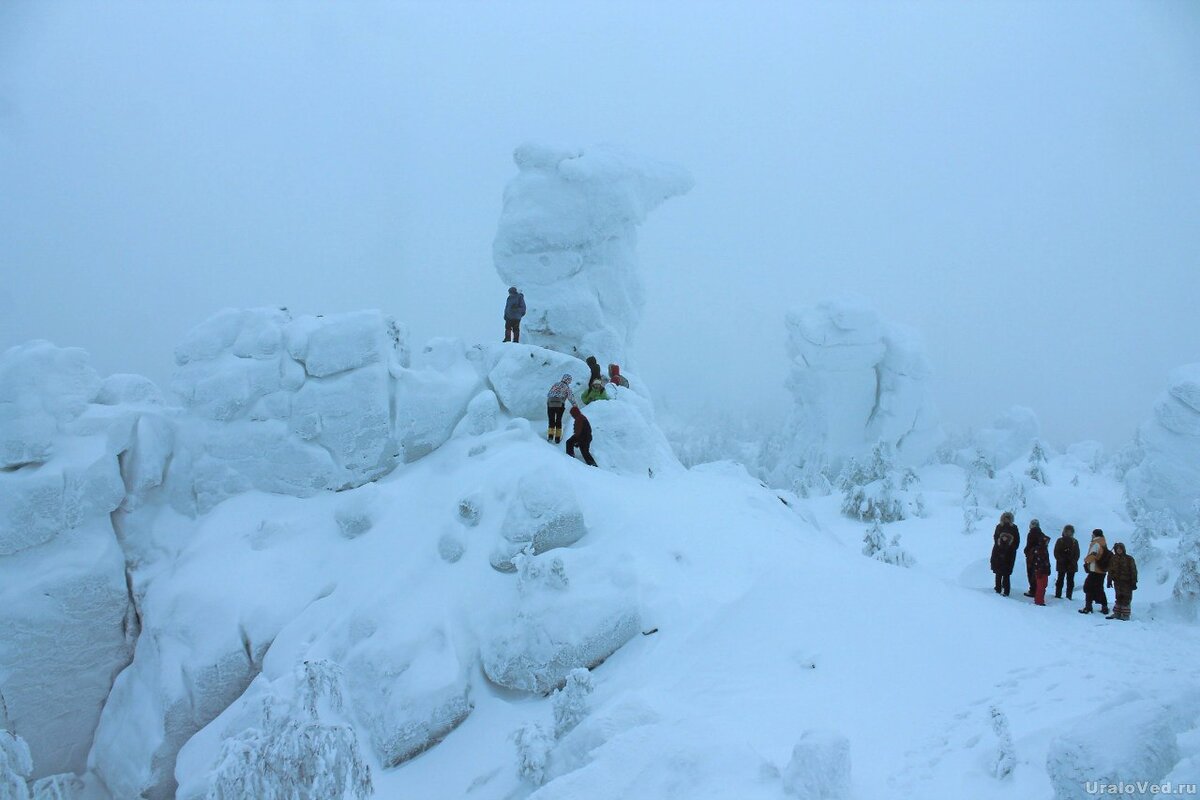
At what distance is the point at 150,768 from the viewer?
11734mm

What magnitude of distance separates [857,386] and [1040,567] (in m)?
33.1

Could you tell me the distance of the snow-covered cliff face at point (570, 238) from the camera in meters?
19.4

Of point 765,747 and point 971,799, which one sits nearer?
point 971,799

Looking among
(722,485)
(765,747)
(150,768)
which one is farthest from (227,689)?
(722,485)

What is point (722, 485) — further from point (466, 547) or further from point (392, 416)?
point (392, 416)

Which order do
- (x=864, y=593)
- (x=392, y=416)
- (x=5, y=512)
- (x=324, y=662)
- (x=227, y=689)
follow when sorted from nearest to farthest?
(x=324, y=662) < (x=864, y=593) < (x=227, y=689) < (x=5, y=512) < (x=392, y=416)

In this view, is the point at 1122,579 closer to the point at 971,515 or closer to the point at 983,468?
the point at 971,515

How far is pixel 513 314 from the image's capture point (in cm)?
1823

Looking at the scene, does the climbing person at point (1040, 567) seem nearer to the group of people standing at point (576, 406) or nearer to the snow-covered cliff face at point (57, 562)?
the group of people standing at point (576, 406)

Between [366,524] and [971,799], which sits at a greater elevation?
[971,799]

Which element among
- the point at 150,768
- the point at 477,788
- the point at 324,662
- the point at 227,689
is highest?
the point at 324,662

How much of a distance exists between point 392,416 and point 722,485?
7.46 meters

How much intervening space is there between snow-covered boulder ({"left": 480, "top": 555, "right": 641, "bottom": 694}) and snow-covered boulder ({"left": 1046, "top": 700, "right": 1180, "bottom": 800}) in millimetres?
5647

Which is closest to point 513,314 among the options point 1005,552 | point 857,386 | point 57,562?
point 57,562
